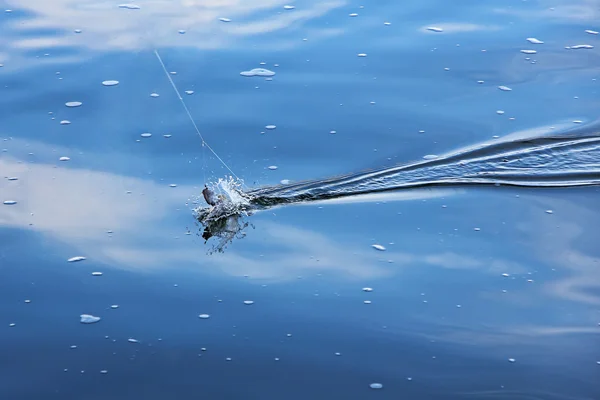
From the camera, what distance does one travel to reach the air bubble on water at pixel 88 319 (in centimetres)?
431

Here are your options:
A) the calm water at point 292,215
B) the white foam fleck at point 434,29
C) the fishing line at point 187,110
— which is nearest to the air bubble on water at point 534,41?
the calm water at point 292,215

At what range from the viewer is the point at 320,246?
4879 millimetres

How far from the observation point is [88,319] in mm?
4328

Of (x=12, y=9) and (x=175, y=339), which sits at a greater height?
(x=12, y=9)

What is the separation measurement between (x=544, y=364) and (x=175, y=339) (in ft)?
5.40

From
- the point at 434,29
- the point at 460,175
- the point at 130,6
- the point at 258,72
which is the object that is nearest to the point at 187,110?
the point at 258,72

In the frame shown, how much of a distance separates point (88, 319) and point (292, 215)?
1378mm

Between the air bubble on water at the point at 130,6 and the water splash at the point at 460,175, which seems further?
the air bubble on water at the point at 130,6

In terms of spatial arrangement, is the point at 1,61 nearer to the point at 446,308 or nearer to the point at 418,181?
the point at 418,181

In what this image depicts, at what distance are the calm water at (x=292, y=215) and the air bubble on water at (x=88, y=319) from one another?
0.11 feet

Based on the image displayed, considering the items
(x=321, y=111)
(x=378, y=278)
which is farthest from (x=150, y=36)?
(x=378, y=278)

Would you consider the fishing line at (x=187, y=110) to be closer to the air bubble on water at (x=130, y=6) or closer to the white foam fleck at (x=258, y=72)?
the white foam fleck at (x=258, y=72)

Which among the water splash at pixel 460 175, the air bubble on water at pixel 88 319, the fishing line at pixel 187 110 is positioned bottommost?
the air bubble on water at pixel 88 319

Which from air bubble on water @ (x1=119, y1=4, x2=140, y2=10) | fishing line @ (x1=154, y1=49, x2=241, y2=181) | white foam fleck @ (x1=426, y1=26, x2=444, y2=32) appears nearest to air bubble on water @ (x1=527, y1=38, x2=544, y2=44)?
white foam fleck @ (x1=426, y1=26, x2=444, y2=32)
